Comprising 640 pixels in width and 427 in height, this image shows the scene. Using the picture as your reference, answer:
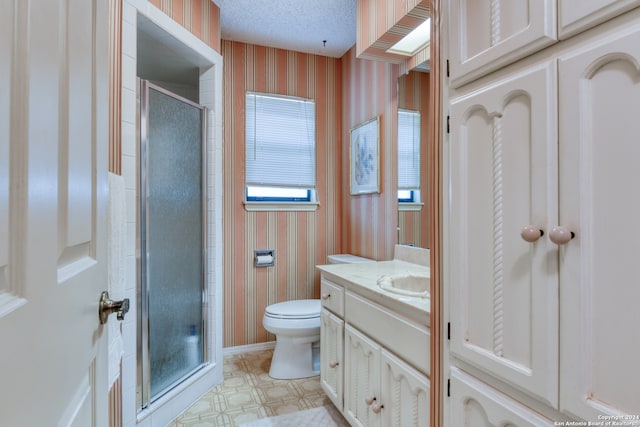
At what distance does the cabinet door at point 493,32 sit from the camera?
2.44ft

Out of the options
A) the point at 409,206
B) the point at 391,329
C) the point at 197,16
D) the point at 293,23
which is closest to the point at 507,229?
the point at 391,329

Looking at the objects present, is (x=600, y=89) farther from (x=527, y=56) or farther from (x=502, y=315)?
(x=502, y=315)

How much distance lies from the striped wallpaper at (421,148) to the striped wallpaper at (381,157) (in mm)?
105

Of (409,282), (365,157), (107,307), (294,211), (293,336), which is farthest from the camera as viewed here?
(294,211)

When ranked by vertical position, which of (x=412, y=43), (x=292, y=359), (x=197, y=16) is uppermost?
(x=197, y=16)

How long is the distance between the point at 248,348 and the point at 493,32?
9.24 ft

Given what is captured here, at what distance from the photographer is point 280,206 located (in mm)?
3018

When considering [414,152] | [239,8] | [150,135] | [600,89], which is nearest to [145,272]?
[150,135]

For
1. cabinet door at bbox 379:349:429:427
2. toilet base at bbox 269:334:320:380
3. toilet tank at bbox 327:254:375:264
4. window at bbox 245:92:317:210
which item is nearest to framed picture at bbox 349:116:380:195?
window at bbox 245:92:317:210

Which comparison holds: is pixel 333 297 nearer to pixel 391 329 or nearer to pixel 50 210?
pixel 391 329

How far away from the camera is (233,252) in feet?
9.52

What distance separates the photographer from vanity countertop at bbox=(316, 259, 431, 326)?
124cm

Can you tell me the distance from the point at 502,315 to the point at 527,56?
601 mm

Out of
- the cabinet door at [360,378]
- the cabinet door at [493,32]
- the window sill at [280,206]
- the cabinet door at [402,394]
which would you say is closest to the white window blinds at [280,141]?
the window sill at [280,206]
